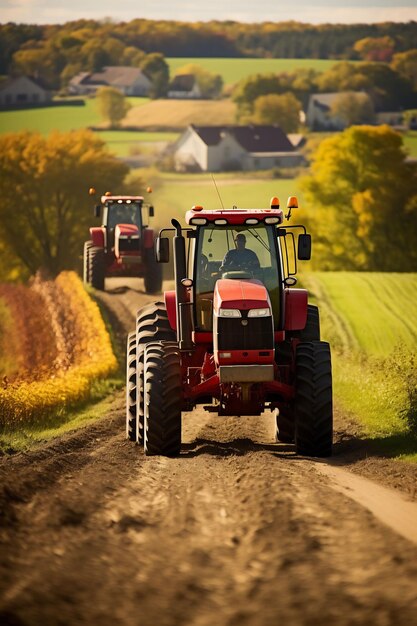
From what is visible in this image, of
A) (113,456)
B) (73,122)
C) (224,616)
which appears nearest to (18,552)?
(224,616)

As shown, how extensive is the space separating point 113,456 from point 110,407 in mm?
6982

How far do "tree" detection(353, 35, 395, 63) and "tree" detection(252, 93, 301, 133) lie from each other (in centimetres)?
703

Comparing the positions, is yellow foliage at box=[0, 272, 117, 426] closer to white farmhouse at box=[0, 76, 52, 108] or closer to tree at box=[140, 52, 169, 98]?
white farmhouse at box=[0, 76, 52, 108]

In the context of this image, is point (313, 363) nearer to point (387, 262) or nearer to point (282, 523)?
point (282, 523)

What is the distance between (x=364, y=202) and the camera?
196ft

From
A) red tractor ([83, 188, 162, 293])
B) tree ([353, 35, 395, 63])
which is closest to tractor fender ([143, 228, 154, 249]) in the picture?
red tractor ([83, 188, 162, 293])

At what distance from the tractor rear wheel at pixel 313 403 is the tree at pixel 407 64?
7153cm

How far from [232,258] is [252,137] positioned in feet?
221

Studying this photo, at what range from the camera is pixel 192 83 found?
3398 inches

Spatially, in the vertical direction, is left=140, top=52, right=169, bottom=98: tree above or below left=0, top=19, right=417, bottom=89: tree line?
below

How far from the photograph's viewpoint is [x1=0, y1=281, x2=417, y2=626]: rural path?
7027 millimetres

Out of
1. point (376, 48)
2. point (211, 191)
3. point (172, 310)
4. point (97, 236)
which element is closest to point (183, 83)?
point (376, 48)

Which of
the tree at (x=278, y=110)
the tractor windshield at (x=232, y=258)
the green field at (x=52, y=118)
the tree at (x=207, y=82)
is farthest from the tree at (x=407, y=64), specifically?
the tractor windshield at (x=232, y=258)

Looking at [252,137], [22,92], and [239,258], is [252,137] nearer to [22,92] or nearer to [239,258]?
[22,92]
